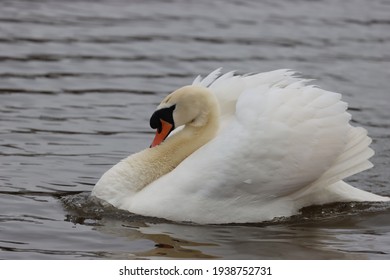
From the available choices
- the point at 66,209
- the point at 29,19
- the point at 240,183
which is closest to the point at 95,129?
the point at 66,209

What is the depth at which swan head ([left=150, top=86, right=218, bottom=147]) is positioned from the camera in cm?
930

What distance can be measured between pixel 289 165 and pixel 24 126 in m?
4.04

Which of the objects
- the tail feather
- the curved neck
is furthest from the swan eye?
the tail feather

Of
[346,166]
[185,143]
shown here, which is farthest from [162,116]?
[346,166]

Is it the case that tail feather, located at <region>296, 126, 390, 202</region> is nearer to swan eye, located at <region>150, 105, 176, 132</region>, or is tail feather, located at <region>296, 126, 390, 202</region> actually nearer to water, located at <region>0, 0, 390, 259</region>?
water, located at <region>0, 0, 390, 259</region>

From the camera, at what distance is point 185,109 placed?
9344 mm

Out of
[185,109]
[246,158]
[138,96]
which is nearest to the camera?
[246,158]

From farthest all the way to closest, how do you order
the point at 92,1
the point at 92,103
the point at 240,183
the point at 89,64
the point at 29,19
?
the point at 92,1, the point at 29,19, the point at 89,64, the point at 92,103, the point at 240,183

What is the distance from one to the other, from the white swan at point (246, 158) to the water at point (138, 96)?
0.47ft

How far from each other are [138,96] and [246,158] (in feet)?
16.4

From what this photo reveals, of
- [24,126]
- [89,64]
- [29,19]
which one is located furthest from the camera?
[29,19]

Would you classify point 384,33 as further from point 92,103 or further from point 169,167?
point 169,167

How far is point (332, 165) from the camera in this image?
920 cm

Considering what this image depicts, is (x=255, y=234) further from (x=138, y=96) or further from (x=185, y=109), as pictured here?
(x=138, y=96)
